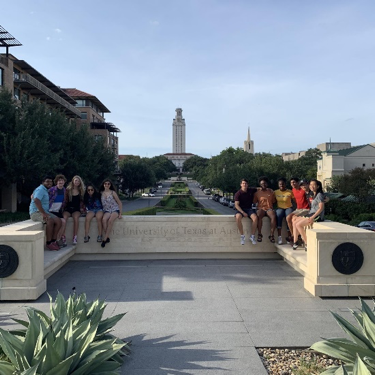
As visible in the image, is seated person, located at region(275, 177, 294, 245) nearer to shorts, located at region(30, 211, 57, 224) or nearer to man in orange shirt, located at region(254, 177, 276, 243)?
man in orange shirt, located at region(254, 177, 276, 243)

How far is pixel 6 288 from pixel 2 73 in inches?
1310

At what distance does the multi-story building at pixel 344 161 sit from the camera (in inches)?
2544

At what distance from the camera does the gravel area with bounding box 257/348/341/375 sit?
3.87 metres

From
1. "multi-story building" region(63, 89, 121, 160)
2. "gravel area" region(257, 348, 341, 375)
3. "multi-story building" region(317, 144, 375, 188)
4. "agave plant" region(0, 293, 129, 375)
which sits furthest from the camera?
"multi-story building" region(63, 89, 121, 160)

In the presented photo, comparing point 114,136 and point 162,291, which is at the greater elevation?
point 114,136

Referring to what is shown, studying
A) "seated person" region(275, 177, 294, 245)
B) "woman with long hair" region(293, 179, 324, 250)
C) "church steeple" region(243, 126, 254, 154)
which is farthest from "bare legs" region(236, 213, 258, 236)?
"church steeple" region(243, 126, 254, 154)

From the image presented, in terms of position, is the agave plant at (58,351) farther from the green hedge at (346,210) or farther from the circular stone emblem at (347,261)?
the green hedge at (346,210)

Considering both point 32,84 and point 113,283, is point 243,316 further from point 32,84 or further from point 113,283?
point 32,84

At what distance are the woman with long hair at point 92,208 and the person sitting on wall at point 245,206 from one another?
3173 millimetres

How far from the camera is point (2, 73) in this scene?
34.4m

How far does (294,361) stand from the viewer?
4121 mm

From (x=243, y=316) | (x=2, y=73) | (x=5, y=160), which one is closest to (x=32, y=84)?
(x=2, y=73)

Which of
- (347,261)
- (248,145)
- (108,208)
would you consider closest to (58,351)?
(347,261)

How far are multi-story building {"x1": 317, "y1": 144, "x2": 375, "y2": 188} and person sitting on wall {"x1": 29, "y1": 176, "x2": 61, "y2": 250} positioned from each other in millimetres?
60783
